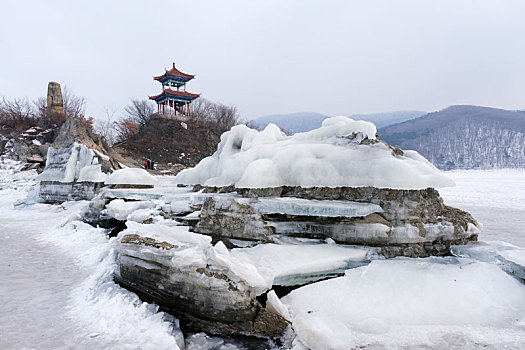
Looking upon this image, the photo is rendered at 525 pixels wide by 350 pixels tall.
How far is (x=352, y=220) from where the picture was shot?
4.35 m

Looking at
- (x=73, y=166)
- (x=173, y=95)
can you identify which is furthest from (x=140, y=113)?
(x=73, y=166)

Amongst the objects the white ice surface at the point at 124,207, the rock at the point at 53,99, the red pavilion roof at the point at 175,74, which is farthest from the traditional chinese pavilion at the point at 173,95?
the white ice surface at the point at 124,207

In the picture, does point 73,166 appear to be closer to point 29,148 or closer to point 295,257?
point 295,257

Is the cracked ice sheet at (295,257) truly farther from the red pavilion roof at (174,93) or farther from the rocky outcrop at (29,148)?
the red pavilion roof at (174,93)

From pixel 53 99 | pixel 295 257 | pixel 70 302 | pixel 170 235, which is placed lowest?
pixel 70 302

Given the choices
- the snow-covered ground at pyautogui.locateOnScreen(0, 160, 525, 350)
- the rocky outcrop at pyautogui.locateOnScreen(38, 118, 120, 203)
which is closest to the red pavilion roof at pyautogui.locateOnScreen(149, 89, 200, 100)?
the rocky outcrop at pyautogui.locateOnScreen(38, 118, 120, 203)

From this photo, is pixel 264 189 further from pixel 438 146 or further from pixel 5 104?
pixel 438 146

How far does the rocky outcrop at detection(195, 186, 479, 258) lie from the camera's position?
170 inches

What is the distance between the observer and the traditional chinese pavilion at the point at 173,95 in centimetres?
3303

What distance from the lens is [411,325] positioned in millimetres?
3033

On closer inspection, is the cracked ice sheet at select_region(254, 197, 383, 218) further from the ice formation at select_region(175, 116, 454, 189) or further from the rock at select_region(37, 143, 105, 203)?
the rock at select_region(37, 143, 105, 203)

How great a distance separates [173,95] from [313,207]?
32648mm

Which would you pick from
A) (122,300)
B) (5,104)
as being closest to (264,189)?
(122,300)

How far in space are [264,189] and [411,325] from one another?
9.25 feet
